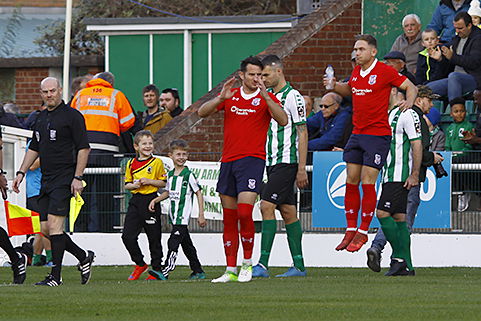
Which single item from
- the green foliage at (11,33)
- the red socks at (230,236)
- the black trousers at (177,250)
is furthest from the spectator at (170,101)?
the green foliage at (11,33)

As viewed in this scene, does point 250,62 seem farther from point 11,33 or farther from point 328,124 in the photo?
Result: point 11,33

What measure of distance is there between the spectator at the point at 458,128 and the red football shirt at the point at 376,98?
186 inches

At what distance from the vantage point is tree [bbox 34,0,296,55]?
38.1m

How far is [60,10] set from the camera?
43.3 m

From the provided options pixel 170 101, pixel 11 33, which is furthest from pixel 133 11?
pixel 170 101

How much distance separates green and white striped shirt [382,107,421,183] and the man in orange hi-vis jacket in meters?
5.84

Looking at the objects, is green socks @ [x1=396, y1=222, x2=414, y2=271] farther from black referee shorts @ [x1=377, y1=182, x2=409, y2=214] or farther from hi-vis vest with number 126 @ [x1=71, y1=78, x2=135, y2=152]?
hi-vis vest with number 126 @ [x1=71, y1=78, x2=135, y2=152]

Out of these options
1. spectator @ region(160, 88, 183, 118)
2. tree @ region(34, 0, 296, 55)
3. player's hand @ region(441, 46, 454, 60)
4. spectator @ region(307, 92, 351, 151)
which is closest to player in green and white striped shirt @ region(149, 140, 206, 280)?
spectator @ region(307, 92, 351, 151)

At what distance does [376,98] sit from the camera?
45.0 feet

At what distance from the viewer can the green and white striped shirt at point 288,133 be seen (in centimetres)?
1377

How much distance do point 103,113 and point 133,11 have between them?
19.9m

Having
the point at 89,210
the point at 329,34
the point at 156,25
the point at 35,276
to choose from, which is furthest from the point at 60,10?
the point at 35,276

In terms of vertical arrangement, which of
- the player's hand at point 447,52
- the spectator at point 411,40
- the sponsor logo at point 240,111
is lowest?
the sponsor logo at point 240,111

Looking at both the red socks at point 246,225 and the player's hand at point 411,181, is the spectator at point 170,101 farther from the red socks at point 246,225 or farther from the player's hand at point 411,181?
the red socks at point 246,225
